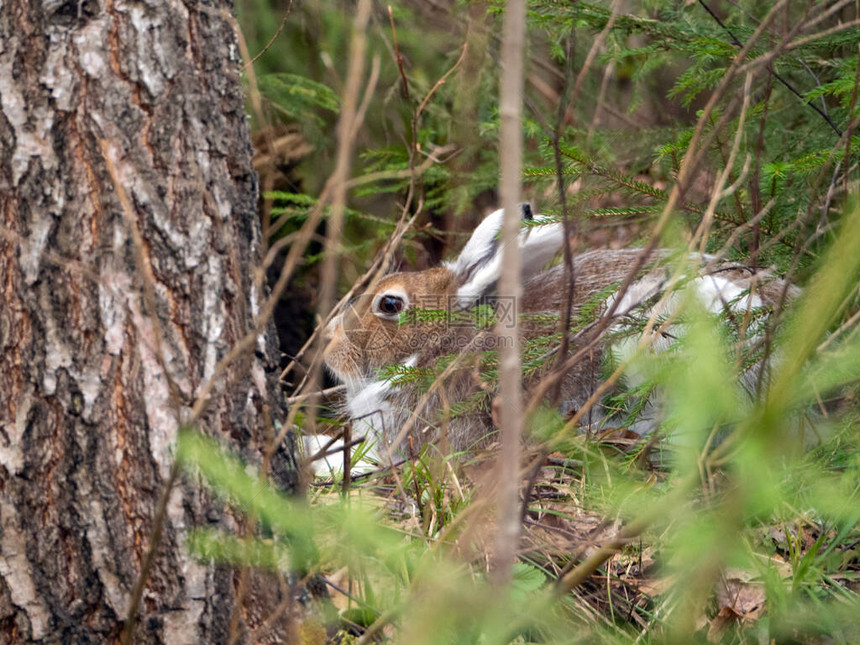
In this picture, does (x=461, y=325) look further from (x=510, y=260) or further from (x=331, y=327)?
(x=510, y=260)

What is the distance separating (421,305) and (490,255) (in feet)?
1.61

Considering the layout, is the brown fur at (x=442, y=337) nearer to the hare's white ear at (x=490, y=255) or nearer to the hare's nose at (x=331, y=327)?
the hare's nose at (x=331, y=327)

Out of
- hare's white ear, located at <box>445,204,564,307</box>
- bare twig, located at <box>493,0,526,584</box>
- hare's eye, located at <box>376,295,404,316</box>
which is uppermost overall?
bare twig, located at <box>493,0,526,584</box>

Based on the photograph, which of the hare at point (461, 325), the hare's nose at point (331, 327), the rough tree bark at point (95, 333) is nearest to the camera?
the rough tree bark at point (95, 333)

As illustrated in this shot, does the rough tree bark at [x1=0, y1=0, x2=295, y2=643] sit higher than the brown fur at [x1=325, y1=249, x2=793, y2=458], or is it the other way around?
the rough tree bark at [x1=0, y1=0, x2=295, y2=643]

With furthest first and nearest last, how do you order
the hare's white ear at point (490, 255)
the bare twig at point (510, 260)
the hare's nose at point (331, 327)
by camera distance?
the hare's nose at point (331, 327) → the hare's white ear at point (490, 255) → the bare twig at point (510, 260)

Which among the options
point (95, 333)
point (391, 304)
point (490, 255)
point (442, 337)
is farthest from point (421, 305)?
point (95, 333)

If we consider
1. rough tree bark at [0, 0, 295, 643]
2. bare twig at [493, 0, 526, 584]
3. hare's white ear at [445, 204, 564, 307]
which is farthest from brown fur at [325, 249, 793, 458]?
bare twig at [493, 0, 526, 584]

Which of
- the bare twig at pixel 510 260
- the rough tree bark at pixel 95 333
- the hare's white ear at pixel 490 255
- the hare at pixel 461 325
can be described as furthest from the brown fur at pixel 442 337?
the bare twig at pixel 510 260

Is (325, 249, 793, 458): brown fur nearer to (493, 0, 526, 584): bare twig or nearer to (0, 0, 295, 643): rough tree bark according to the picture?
(0, 0, 295, 643): rough tree bark

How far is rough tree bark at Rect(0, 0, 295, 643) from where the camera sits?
191 centimetres

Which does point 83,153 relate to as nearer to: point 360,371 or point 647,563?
point 647,563

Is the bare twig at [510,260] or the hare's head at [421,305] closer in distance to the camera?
the bare twig at [510,260]

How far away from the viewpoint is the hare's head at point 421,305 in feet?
13.3
